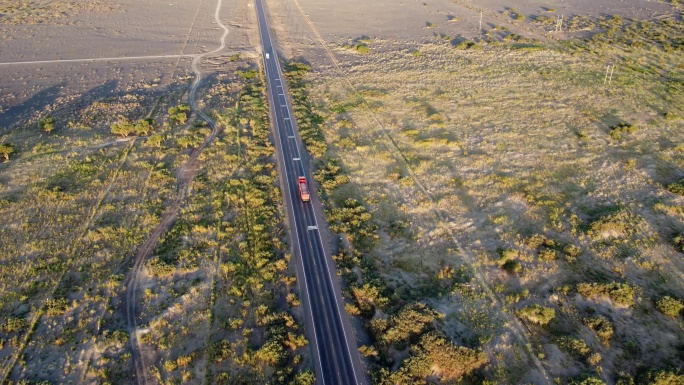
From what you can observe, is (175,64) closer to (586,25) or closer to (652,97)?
(652,97)

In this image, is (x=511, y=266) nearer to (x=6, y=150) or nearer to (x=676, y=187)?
(x=676, y=187)

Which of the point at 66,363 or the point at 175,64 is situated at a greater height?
the point at 175,64

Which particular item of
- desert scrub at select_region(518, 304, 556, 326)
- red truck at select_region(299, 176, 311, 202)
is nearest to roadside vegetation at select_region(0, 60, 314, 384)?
red truck at select_region(299, 176, 311, 202)

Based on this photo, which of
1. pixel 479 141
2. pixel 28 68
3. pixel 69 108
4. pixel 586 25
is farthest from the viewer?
pixel 586 25

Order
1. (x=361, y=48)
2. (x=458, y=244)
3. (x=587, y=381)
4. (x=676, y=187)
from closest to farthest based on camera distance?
(x=587, y=381)
(x=458, y=244)
(x=676, y=187)
(x=361, y=48)

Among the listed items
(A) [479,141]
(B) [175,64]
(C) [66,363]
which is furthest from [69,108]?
(A) [479,141]

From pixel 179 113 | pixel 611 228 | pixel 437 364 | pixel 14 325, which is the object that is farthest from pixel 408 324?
pixel 179 113
